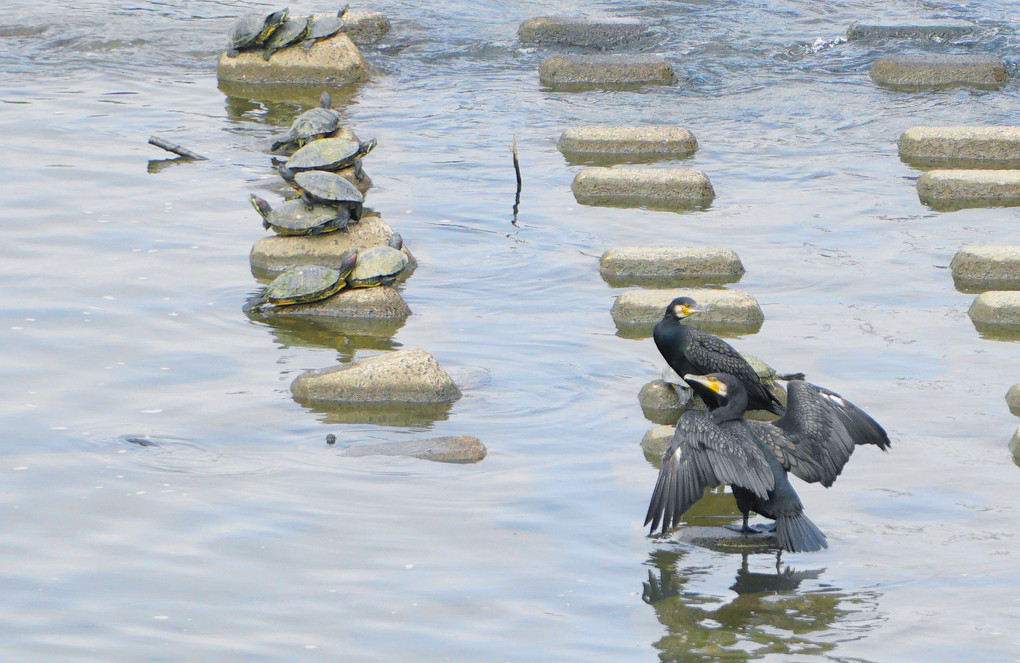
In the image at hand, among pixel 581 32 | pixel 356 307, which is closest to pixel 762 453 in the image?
pixel 356 307

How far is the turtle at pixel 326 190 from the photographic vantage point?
37.7 feet

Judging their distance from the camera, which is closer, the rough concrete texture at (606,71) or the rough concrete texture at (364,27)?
the rough concrete texture at (606,71)

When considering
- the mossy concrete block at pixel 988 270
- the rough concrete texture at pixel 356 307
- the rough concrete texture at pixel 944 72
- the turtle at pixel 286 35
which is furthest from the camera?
the turtle at pixel 286 35

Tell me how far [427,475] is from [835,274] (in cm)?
501

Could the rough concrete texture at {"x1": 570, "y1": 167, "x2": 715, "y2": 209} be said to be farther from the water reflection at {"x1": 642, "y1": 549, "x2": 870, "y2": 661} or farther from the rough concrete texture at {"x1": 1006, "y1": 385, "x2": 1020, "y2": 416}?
the water reflection at {"x1": 642, "y1": 549, "x2": 870, "y2": 661}

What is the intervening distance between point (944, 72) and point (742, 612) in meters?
12.7

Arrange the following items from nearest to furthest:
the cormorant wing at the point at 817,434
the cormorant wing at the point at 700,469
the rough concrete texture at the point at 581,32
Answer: the cormorant wing at the point at 700,469, the cormorant wing at the point at 817,434, the rough concrete texture at the point at 581,32

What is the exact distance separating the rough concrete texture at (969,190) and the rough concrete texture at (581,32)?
7048 millimetres

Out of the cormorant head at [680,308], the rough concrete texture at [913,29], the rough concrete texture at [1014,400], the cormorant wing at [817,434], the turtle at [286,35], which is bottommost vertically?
the rough concrete texture at [1014,400]

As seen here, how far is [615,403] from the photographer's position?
8922 mm

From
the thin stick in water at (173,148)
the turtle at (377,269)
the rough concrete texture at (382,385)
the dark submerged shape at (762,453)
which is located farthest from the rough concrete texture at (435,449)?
the thin stick in water at (173,148)

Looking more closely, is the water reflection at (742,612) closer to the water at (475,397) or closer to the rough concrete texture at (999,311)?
the water at (475,397)

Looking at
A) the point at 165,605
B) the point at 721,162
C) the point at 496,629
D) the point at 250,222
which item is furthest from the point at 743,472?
the point at 721,162

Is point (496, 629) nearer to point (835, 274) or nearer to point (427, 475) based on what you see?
point (427, 475)
